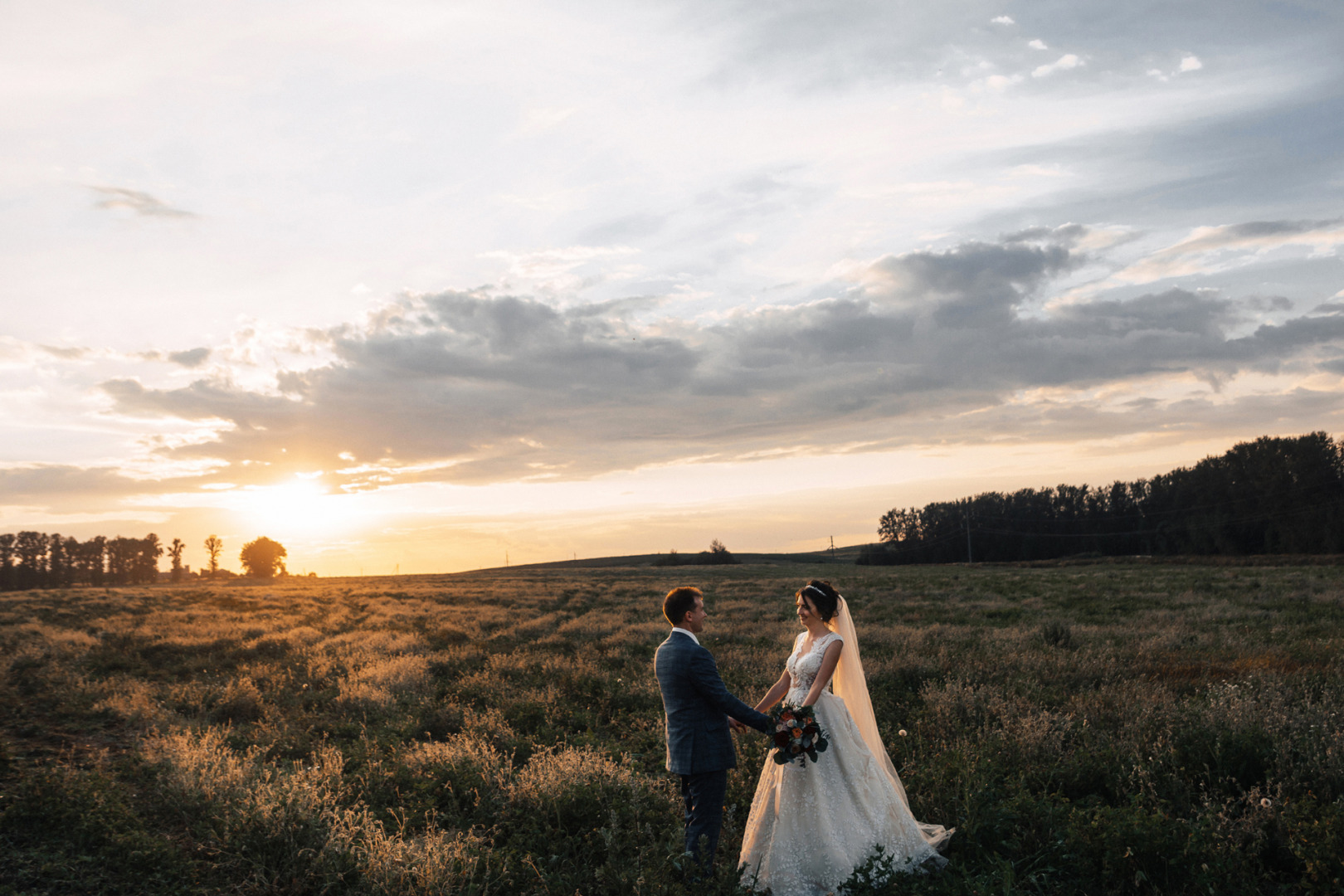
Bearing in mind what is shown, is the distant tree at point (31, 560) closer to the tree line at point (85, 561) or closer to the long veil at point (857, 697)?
the tree line at point (85, 561)

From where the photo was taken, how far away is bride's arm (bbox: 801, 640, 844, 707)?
5609 mm

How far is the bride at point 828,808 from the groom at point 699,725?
45 centimetres

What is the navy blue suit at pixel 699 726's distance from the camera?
5215 millimetres

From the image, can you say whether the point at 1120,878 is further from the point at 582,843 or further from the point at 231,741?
the point at 231,741

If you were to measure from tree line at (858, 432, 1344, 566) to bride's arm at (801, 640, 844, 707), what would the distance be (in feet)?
277

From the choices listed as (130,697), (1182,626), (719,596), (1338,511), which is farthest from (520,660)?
(1338,511)

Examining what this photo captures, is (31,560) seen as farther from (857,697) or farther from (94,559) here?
(857,697)

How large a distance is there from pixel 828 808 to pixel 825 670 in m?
1.01

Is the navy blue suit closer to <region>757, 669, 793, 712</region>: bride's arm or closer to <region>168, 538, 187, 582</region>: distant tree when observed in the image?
<region>757, 669, 793, 712</region>: bride's arm

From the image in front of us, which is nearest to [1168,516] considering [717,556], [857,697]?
[717,556]

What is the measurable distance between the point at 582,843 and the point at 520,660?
8920 mm

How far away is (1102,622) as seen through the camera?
19406 millimetres

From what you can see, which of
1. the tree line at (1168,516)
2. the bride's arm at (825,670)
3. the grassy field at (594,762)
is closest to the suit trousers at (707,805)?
the grassy field at (594,762)

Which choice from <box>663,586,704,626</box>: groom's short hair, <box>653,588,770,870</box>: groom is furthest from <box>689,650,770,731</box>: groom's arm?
<box>663,586,704,626</box>: groom's short hair
